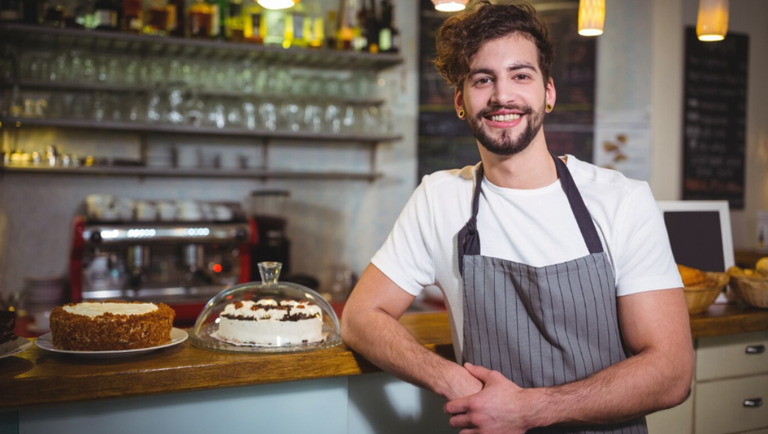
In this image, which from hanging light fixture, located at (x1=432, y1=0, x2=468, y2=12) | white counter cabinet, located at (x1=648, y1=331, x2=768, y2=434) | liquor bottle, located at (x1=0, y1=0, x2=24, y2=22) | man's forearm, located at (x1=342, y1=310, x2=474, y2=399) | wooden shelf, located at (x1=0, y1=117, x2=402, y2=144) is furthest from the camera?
wooden shelf, located at (x1=0, y1=117, x2=402, y2=144)

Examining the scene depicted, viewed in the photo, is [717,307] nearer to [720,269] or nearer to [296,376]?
[720,269]

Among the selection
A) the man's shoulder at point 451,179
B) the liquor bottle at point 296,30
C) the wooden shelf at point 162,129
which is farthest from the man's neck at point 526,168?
the liquor bottle at point 296,30

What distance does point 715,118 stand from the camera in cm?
488

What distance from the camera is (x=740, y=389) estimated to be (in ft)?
7.61

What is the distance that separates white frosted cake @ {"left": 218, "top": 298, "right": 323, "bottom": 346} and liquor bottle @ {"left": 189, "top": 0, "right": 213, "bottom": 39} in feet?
8.72

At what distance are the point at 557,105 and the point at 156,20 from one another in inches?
102

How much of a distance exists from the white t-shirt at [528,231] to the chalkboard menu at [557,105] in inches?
115

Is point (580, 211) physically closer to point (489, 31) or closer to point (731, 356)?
point (489, 31)

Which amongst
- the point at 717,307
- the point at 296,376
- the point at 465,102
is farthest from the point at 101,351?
the point at 717,307

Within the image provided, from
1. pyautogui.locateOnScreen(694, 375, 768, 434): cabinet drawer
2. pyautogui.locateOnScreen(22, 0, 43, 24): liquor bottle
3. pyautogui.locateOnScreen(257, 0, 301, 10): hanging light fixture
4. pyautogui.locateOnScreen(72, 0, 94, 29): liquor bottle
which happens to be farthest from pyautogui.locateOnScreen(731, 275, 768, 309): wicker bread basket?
pyautogui.locateOnScreen(22, 0, 43, 24): liquor bottle

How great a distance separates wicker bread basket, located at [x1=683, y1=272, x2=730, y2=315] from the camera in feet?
7.12

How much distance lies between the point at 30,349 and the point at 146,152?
2.74 metres

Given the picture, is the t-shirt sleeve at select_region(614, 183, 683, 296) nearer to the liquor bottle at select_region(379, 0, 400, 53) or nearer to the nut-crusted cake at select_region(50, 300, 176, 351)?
the nut-crusted cake at select_region(50, 300, 176, 351)

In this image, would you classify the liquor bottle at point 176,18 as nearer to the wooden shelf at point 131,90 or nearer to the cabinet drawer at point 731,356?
the wooden shelf at point 131,90
